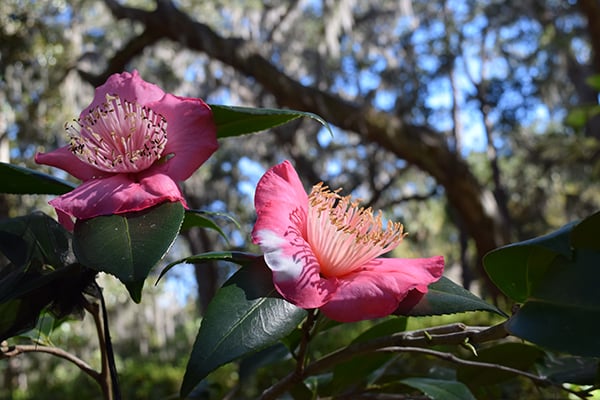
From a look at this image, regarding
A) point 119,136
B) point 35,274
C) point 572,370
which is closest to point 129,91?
point 119,136

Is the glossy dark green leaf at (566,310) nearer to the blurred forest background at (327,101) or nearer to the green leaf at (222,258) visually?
the green leaf at (222,258)

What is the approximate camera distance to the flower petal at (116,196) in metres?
0.42

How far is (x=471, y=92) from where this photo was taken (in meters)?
13.1

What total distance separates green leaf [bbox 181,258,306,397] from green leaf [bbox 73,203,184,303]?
50 millimetres

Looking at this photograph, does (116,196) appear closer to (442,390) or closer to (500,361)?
(442,390)

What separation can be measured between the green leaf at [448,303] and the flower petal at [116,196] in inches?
7.5

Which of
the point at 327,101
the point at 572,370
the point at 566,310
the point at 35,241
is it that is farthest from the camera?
the point at 327,101

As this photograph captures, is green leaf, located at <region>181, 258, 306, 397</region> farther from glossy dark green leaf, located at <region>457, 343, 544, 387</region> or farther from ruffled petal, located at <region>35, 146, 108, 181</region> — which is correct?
glossy dark green leaf, located at <region>457, 343, 544, 387</region>

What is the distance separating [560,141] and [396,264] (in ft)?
39.0

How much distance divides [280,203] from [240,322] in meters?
0.11

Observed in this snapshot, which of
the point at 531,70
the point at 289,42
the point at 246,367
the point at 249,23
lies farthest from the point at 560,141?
the point at 246,367

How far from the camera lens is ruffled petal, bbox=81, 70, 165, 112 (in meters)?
0.52

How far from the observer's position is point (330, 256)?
45cm

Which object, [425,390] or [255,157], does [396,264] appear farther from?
[255,157]
